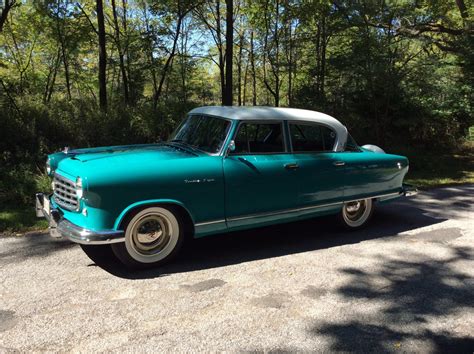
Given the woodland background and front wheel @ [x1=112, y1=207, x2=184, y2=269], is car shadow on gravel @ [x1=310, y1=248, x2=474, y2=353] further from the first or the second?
the woodland background

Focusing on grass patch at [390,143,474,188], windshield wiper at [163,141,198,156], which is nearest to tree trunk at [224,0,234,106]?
grass patch at [390,143,474,188]

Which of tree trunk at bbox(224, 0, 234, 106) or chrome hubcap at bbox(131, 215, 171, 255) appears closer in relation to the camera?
chrome hubcap at bbox(131, 215, 171, 255)

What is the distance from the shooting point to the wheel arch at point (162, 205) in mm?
3908

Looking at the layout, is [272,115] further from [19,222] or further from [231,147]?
[19,222]

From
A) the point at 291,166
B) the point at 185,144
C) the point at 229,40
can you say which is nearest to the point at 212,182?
the point at 185,144

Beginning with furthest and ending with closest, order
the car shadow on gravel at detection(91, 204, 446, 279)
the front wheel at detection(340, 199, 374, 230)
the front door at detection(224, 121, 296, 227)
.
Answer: the front wheel at detection(340, 199, 374, 230) < the front door at detection(224, 121, 296, 227) < the car shadow on gravel at detection(91, 204, 446, 279)

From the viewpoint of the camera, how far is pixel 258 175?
4637mm

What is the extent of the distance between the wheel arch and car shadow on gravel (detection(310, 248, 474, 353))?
5.51 feet

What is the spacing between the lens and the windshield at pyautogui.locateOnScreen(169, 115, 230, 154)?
470 centimetres

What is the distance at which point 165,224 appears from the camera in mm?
4262

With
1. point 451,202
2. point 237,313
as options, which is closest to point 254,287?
point 237,313

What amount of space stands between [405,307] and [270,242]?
79.3 inches

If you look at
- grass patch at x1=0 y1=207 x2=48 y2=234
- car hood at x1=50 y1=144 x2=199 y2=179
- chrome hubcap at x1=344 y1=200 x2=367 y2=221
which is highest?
car hood at x1=50 y1=144 x2=199 y2=179

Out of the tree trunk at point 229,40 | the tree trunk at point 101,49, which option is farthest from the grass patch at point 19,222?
the tree trunk at point 229,40
